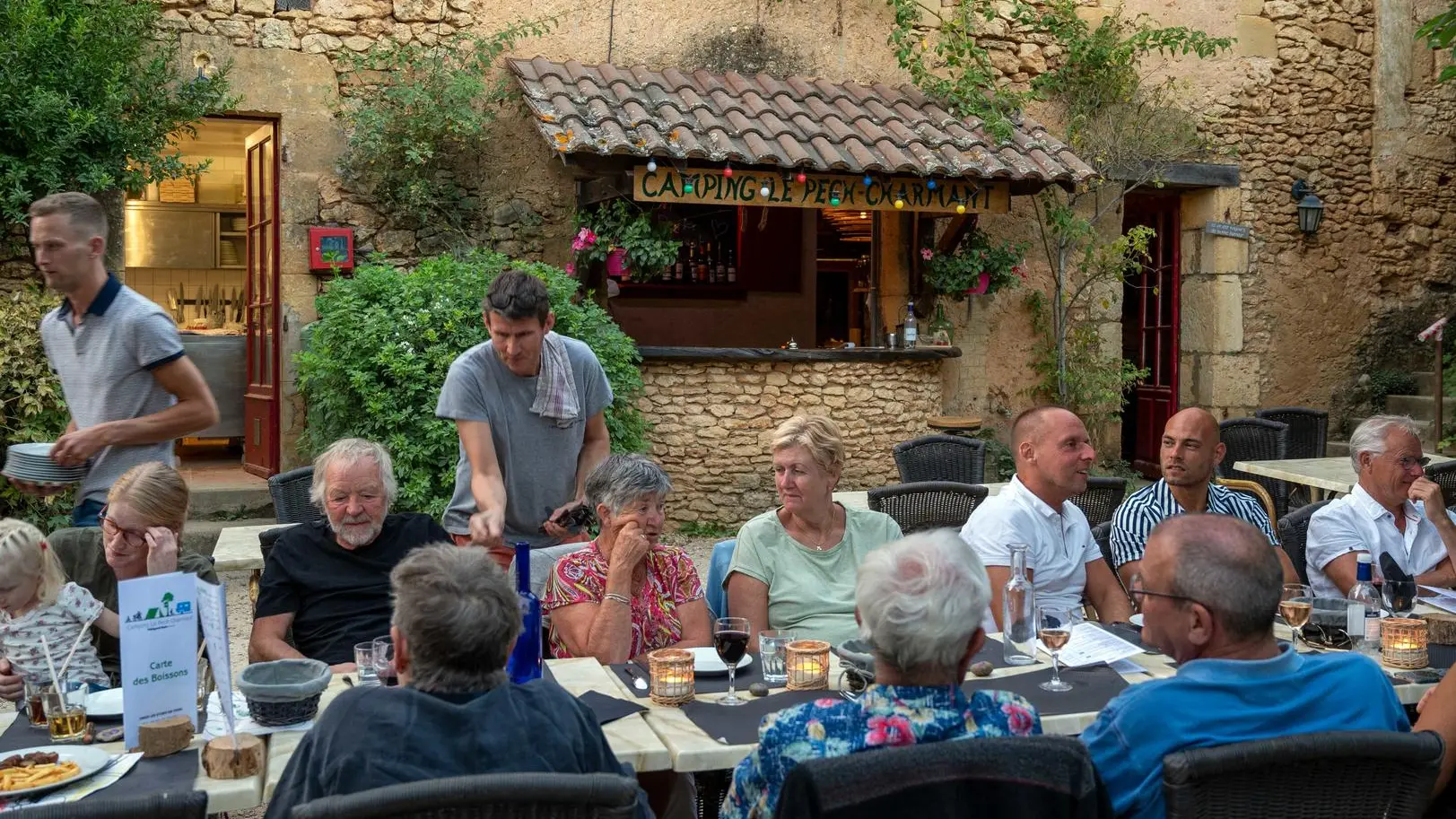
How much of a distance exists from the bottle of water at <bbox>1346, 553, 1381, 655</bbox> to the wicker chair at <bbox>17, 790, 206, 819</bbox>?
273cm

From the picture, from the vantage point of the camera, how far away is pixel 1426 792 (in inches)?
83.7

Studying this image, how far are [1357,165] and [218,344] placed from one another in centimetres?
962

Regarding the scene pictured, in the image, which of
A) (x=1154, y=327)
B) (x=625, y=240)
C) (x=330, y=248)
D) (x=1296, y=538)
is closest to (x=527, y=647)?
(x=1296, y=538)

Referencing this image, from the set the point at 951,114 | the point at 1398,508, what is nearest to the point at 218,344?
the point at 951,114

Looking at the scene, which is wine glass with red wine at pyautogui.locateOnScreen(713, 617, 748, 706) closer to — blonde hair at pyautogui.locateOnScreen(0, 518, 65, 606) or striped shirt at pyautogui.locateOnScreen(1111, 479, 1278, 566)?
blonde hair at pyautogui.locateOnScreen(0, 518, 65, 606)

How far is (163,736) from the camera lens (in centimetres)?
250

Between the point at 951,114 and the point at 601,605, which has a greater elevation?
the point at 951,114

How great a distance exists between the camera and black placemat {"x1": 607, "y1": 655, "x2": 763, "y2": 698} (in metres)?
2.95

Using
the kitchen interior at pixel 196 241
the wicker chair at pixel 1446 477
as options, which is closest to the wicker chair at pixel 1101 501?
the wicker chair at pixel 1446 477

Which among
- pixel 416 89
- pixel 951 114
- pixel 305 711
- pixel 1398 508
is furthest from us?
pixel 951 114

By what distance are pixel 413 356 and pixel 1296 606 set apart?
5621 millimetres

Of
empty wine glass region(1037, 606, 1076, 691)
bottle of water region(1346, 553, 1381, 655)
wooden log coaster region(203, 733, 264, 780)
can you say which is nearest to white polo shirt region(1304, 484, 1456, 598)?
bottle of water region(1346, 553, 1381, 655)

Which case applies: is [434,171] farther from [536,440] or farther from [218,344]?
[536,440]

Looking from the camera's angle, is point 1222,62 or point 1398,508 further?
point 1222,62
